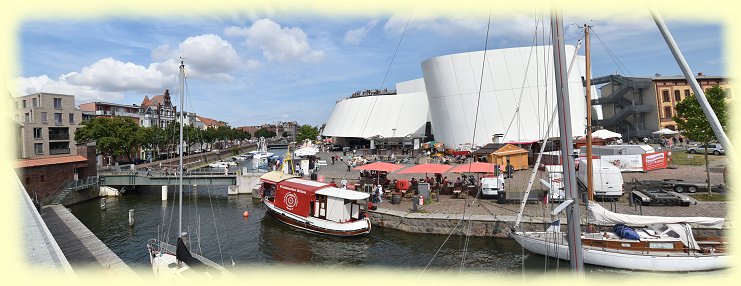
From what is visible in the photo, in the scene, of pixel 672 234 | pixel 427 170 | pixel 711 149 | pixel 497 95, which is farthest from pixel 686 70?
pixel 497 95

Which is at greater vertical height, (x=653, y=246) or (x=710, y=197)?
(x=710, y=197)

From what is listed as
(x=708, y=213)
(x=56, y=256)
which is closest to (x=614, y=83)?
(x=708, y=213)

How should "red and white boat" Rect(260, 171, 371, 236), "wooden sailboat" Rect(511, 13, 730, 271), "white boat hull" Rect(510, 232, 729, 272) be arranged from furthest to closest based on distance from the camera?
"red and white boat" Rect(260, 171, 371, 236)
"wooden sailboat" Rect(511, 13, 730, 271)
"white boat hull" Rect(510, 232, 729, 272)

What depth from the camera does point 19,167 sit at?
2598 centimetres

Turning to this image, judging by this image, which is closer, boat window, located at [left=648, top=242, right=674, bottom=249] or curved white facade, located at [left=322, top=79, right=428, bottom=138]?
boat window, located at [left=648, top=242, right=674, bottom=249]

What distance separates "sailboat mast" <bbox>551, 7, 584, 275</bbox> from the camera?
553cm

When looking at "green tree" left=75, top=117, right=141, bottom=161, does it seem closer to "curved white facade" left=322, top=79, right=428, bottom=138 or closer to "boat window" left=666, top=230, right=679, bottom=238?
"curved white facade" left=322, top=79, right=428, bottom=138

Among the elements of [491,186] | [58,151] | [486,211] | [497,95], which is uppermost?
[497,95]

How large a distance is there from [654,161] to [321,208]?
2636 centimetres

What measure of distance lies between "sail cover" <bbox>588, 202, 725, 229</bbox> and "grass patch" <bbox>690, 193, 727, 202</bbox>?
616cm

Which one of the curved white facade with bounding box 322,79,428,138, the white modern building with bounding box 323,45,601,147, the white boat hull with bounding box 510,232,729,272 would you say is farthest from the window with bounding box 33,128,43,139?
the white boat hull with bounding box 510,232,729,272

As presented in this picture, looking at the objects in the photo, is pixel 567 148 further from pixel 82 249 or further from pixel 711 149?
pixel 711 149

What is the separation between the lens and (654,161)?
28375 millimetres

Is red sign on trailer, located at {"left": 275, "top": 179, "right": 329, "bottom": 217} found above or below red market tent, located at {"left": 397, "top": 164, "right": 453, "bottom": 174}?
below
